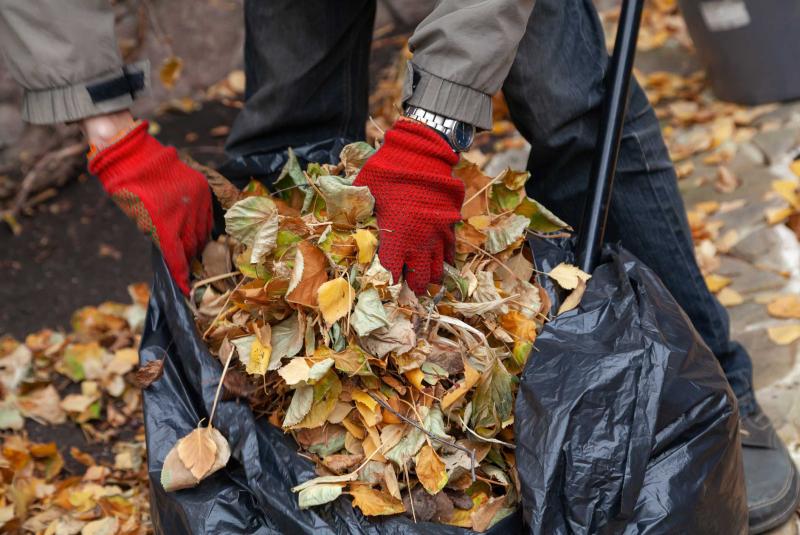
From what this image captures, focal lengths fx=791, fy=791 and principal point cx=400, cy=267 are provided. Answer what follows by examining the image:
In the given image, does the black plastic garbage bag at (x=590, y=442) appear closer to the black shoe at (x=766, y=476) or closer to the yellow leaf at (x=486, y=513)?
the yellow leaf at (x=486, y=513)

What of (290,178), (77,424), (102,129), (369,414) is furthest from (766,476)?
(77,424)

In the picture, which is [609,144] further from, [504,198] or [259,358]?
[259,358]

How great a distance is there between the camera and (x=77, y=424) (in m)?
1.88

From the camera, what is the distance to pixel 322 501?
109cm

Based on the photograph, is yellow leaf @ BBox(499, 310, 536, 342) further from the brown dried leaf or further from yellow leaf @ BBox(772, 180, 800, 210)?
yellow leaf @ BBox(772, 180, 800, 210)

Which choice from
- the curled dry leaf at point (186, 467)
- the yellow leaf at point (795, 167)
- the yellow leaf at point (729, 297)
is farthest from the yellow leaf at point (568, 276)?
the yellow leaf at point (795, 167)

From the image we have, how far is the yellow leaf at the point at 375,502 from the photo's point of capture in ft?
3.60

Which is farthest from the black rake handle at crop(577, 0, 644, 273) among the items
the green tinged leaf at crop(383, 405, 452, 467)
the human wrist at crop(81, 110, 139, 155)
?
the human wrist at crop(81, 110, 139, 155)

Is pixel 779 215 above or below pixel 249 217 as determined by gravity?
below

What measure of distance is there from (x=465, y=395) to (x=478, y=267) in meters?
0.22

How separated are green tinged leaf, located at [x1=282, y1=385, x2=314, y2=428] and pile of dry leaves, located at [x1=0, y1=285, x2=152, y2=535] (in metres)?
0.60

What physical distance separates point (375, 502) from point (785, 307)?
4.19ft

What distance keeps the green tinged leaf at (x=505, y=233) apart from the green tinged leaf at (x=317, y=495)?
18.1 inches

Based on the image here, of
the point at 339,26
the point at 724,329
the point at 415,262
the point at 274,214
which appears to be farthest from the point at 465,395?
the point at 339,26
